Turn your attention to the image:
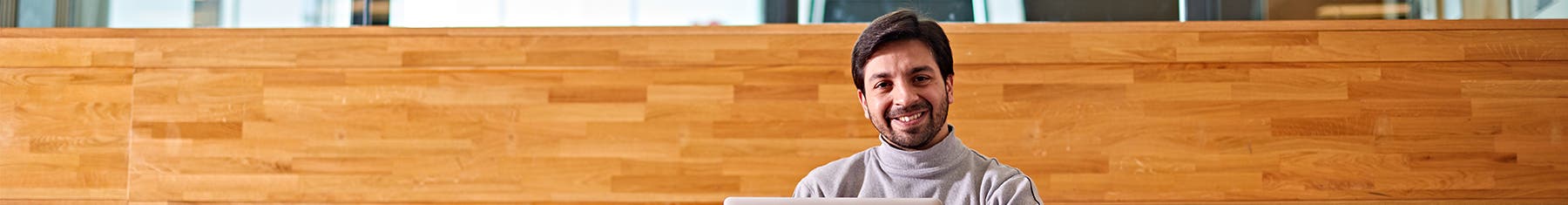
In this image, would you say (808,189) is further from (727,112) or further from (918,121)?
(727,112)

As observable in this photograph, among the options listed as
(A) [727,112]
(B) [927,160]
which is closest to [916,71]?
(B) [927,160]

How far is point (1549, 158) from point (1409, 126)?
0.89ft

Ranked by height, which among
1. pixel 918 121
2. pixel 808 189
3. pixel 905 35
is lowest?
pixel 808 189

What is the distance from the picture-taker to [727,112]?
7.78 feet

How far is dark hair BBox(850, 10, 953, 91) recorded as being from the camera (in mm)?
1623

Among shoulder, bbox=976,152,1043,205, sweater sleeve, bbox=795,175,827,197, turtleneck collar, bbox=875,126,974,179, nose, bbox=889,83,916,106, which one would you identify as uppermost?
nose, bbox=889,83,916,106

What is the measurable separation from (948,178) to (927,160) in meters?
0.04

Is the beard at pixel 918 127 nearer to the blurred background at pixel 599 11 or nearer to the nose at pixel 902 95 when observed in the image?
the nose at pixel 902 95

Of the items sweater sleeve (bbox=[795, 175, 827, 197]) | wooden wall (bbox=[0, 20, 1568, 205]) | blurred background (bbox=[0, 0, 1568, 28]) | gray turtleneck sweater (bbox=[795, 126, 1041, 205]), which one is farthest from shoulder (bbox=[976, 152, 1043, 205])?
blurred background (bbox=[0, 0, 1568, 28])

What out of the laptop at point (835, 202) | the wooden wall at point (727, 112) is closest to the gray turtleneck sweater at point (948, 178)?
the laptop at point (835, 202)

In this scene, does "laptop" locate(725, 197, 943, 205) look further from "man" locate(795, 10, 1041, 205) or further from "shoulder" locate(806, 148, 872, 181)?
"shoulder" locate(806, 148, 872, 181)

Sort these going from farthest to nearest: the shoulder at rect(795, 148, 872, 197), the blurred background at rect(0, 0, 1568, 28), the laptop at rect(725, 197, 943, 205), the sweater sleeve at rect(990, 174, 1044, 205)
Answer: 1. the blurred background at rect(0, 0, 1568, 28)
2. the shoulder at rect(795, 148, 872, 197)
3. the sweater sleeve at rect(990, 174, 1044, 205)
4. the laptop at rect(725, 197, 943, 205)

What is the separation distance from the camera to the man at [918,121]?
1.62 metres

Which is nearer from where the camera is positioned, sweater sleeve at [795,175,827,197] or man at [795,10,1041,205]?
man at [795,10,1041,205]
